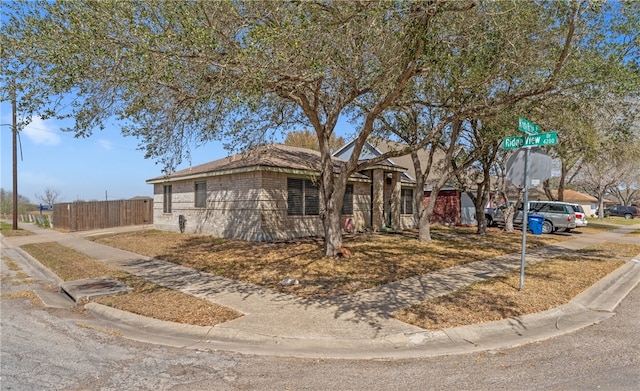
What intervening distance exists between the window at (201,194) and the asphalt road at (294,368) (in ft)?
38.2

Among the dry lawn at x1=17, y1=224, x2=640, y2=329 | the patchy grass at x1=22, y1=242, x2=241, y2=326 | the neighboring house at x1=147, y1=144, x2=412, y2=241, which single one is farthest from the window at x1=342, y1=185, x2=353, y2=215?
the patchy grass at x1=22, y1=242, x2=241, y2=326

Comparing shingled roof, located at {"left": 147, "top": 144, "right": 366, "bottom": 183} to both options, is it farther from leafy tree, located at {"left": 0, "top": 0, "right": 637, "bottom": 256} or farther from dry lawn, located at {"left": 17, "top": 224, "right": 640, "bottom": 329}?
leafy tree, located at {"left": 0, "top": 0, "right": 637, "bottom": 256}

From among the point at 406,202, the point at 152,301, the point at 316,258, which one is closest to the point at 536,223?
the point at 406,202

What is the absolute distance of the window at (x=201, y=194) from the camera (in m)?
16.6


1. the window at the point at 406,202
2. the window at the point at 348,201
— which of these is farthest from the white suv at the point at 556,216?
the window at the point at 348,201

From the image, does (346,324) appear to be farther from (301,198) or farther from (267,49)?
(301,198)

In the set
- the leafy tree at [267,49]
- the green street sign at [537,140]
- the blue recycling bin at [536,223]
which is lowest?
the blue recycling bin at [536,223]

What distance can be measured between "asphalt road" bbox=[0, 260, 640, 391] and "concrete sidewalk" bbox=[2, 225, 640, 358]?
28cm

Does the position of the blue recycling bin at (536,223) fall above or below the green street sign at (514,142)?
below

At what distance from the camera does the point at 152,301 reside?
265 inches

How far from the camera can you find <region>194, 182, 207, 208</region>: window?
16641mm

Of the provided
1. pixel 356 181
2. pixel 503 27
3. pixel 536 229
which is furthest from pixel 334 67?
pixel 536 229

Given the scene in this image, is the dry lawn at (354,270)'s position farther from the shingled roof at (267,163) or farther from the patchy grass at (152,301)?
the shingled roof at (267,163)

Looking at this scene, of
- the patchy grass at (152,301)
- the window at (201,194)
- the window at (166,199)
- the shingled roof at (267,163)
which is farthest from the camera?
the window at (166,199)
